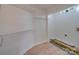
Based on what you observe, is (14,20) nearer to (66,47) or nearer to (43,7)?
(43,7)

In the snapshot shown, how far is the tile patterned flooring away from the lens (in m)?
1.20

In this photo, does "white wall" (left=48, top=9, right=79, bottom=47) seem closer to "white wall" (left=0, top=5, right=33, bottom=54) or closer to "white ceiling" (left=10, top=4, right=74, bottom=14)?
"white ceiling" (left=10, top=4, right=74, bottom=14)

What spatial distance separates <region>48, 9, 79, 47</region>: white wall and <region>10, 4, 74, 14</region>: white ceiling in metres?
0.06

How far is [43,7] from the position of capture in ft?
3.99

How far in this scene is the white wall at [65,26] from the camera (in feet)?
3.95

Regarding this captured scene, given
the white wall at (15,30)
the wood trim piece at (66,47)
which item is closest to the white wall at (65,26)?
the wood trim piece at (66,47)

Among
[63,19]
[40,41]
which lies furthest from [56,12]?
[40,41]

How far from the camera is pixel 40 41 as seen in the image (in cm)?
126

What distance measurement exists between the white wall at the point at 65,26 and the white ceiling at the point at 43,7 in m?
0.06

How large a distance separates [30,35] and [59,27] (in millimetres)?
337
